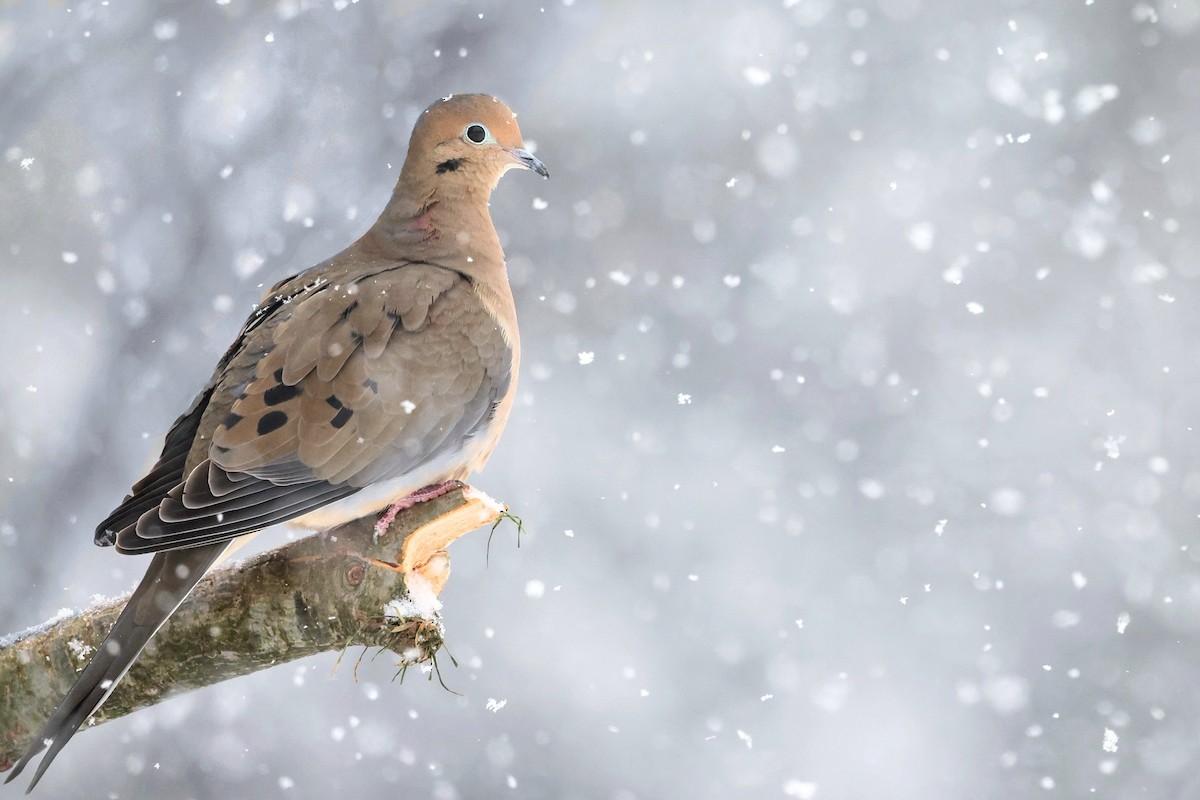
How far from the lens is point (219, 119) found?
247 inches

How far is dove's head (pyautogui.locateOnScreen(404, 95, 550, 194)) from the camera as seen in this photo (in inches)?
116

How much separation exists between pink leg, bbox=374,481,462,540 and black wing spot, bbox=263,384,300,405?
33 centimetres

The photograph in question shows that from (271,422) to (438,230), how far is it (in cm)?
76

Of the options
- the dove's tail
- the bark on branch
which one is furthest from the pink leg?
the dove's tail

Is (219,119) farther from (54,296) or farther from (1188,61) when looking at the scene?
(1188,61)

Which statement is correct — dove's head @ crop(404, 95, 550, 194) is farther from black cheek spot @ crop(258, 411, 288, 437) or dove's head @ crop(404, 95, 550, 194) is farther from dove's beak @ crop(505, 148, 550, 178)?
black cheek spot @ crop(258, 411, 288, 437)

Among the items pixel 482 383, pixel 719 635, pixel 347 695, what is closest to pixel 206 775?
pixel 347 695

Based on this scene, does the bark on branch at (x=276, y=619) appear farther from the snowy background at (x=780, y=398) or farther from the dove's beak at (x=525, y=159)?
the snowy background at (x=780, y=398)

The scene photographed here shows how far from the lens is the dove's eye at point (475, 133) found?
9.72 feet

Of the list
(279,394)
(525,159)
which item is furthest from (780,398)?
(279,394)

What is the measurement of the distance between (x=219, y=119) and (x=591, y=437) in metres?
3.28

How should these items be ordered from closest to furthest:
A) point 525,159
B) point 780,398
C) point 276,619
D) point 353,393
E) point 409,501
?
point 276,619
point 409,501
point 353,393
point 525,159
point 780,398

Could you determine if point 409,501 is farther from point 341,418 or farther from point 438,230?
point 438,230

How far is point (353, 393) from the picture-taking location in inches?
99.2
